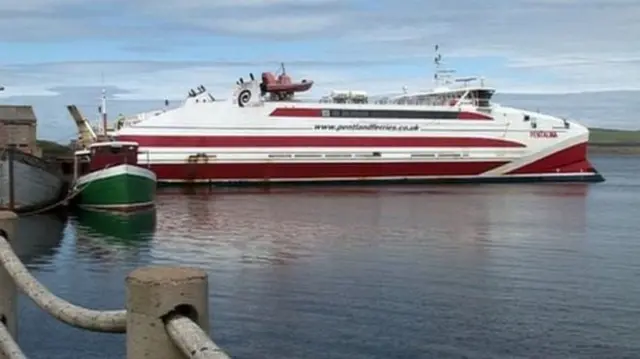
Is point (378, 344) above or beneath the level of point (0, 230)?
beneath

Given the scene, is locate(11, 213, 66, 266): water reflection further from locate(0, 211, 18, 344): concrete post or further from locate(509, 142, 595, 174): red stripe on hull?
locate(509, 142, 595, 174): red stripe on hull

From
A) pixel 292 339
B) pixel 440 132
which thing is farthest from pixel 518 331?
pixel 440 132

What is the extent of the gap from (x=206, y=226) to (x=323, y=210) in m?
Answer: 7.70

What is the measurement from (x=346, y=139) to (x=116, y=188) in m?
21.2

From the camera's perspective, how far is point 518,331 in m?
12.9

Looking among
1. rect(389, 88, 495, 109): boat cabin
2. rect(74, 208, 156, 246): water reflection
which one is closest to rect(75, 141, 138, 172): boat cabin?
rect(74, 208, 156, 246): water reflection

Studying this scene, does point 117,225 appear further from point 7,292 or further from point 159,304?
point 159,304

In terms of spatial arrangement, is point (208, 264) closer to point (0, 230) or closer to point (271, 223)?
point (271, 223)

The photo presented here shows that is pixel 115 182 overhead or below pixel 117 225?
overhead

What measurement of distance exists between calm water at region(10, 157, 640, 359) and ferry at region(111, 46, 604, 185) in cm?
1258

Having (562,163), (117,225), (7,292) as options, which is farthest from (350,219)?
(562,163)

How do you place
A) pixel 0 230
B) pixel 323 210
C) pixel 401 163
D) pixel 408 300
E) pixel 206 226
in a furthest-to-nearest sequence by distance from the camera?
pixel 401 163 → pixel 323 210 → pixel 206 226 → pixel 408 300 → pixel 0 230

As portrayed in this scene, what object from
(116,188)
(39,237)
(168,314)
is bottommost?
(39,237)

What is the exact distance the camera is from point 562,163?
191 ft
